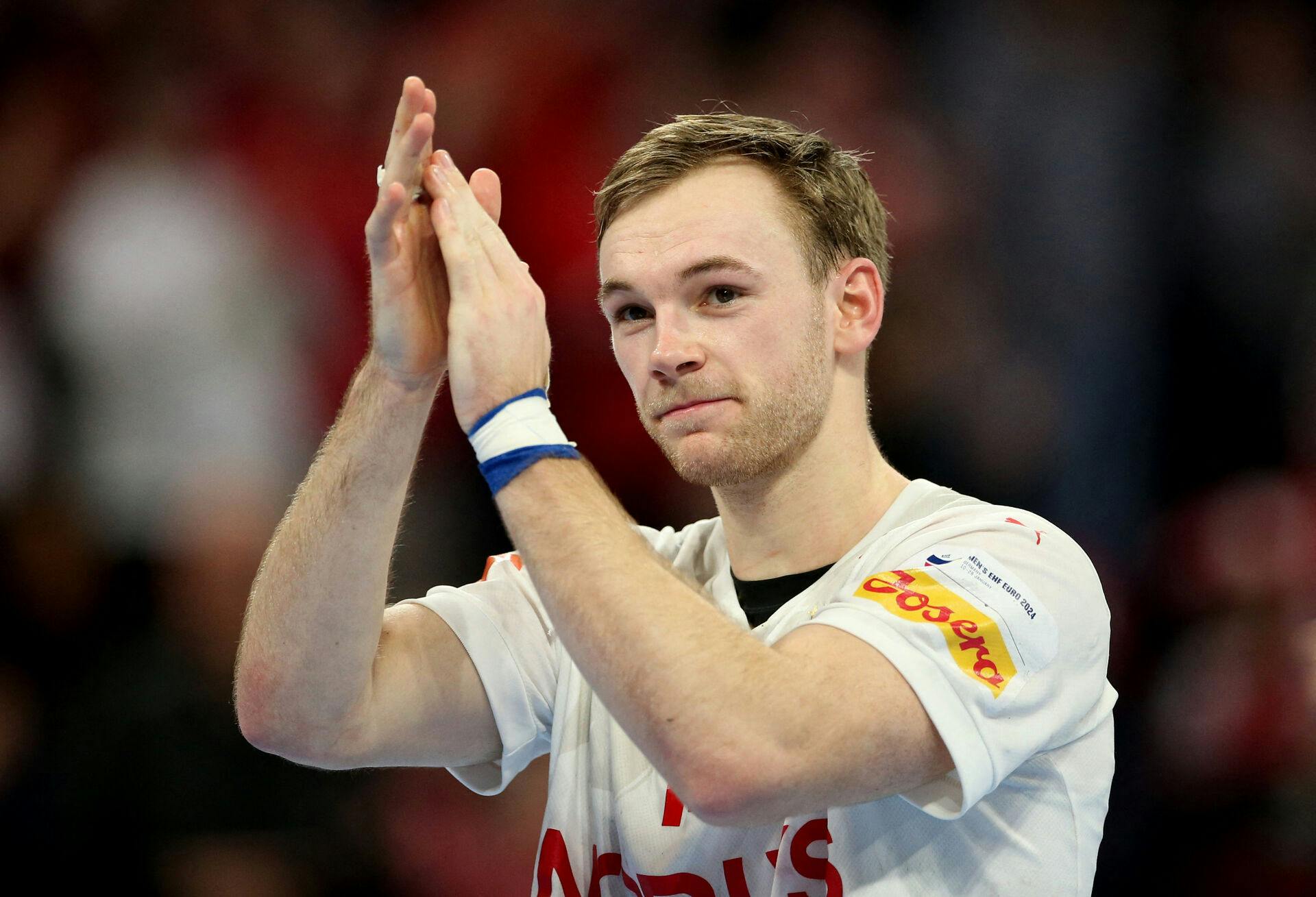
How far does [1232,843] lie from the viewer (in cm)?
400

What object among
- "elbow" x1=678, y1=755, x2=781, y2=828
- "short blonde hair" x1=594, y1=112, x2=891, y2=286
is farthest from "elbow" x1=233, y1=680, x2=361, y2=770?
"short blonde hair" x1=594, y1=112, x2=891, y2=286

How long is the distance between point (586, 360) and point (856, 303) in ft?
6.05

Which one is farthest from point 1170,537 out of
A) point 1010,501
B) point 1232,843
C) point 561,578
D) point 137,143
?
point 137,143

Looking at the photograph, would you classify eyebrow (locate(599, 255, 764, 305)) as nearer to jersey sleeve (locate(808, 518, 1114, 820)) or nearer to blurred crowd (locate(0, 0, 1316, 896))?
jersey sleeve (locate(808, 518, 1114, 820))

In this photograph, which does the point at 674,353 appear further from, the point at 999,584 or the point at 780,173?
the point at 999,584

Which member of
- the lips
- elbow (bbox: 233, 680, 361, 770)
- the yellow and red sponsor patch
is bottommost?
elbow (bbox: 233, 680, 361, 770)

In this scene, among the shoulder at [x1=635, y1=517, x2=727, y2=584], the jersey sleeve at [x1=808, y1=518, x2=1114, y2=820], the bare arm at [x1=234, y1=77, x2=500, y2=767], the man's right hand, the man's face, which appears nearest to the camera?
the jersey sleeve at [x1=808, y1=518, x2=1114, y2=820]

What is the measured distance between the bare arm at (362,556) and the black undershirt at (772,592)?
2.25ft

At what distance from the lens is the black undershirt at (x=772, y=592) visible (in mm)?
2740

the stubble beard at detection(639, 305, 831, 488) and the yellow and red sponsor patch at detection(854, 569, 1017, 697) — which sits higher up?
the stubble beard at detection(639, 305, 831, 488)

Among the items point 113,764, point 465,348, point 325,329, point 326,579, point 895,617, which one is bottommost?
point 113,764

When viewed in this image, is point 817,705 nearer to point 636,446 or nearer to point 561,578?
point 561,578

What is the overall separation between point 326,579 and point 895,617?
42.5 inches

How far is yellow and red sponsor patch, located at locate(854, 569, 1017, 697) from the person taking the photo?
81.9 inches
